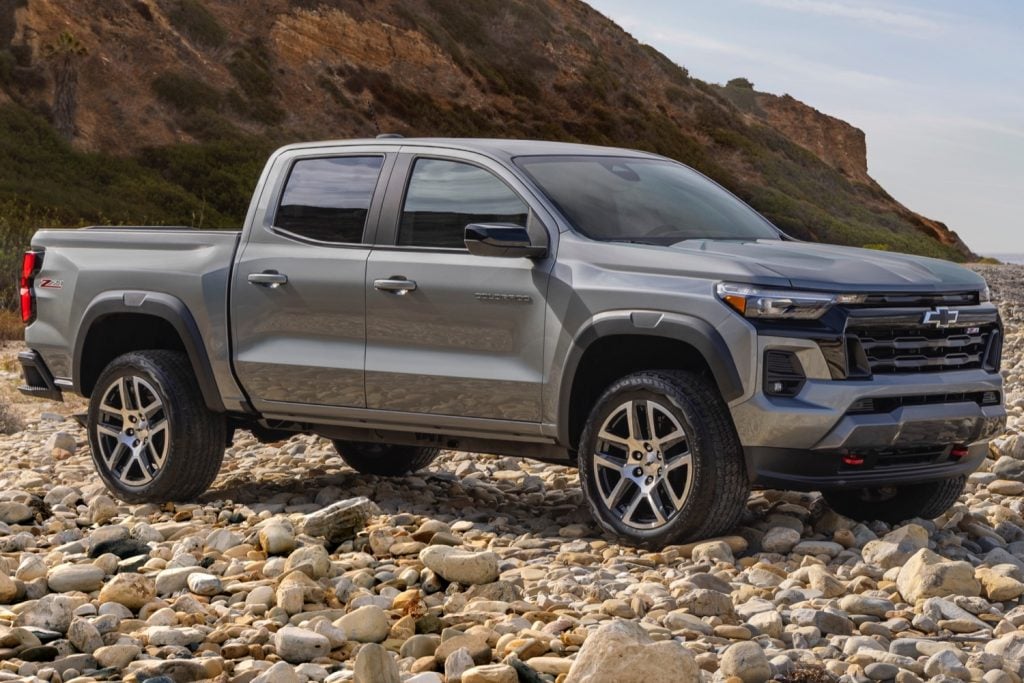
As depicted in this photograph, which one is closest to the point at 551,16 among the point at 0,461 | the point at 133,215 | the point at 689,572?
the point at 133,215

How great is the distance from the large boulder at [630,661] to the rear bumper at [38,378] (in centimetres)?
512

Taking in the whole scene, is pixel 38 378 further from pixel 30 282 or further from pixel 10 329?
pixel 10 329

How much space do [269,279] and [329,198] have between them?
21.7 inches

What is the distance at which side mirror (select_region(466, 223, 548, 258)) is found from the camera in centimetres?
646

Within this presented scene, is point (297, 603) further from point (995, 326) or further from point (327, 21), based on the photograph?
point (327, 21)

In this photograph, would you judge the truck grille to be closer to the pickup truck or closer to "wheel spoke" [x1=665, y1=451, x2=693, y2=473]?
the pickup truck

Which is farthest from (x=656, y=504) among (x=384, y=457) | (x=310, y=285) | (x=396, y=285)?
(x=384, y=457)

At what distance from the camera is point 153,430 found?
8.04 metres

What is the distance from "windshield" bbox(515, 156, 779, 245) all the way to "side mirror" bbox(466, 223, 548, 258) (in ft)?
0.96

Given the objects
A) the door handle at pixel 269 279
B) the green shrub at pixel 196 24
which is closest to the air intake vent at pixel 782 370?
the door handle at pixel 269 279

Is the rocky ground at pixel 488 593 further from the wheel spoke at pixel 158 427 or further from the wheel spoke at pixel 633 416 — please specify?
the wheel spoke at pixel 633 416

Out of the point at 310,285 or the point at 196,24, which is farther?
the point at 196,24

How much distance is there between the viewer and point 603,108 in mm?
56281

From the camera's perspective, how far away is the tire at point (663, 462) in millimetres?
6172
